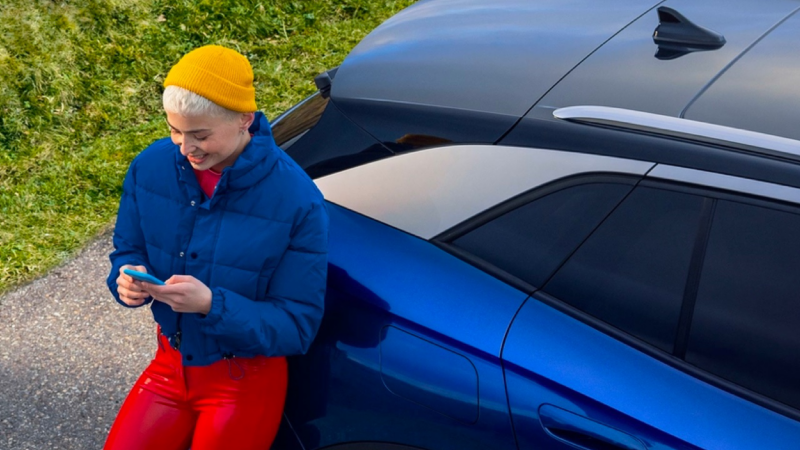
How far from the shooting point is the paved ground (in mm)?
3533

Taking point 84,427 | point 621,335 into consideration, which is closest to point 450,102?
point 621,335

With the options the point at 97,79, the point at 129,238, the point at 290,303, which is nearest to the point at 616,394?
the point at 290,303

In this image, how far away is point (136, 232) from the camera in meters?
2.31

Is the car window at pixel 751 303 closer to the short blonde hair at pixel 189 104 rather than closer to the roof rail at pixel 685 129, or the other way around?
the roof rail at pixel 685 129

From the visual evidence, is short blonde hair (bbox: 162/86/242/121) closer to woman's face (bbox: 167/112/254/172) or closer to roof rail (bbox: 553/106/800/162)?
woman's face (bbox: 167/112/254/172)

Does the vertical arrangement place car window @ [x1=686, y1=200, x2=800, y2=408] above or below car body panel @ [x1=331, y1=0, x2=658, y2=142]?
below

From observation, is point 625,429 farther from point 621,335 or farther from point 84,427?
point 84,427

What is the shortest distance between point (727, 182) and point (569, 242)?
1.19ft

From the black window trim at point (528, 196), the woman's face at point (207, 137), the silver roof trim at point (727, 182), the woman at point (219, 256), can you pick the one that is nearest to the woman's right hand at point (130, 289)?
the woman at point (219, 256)

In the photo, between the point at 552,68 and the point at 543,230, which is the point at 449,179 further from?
the point at 552,68

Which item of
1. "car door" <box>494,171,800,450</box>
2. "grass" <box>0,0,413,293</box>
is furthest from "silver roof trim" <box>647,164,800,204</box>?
Answer: "grass" <box>0,0,413,293</box>

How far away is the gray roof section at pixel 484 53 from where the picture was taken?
2297 mm

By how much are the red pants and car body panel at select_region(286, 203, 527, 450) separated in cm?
11

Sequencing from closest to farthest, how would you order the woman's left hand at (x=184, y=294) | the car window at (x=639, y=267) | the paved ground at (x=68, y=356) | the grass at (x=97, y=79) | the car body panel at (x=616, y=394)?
the car body panel at (x=616, y=394)
the car window at (x=639, y=267)
the woman's left hand at (x=184, y=294)
the paved ground at (x=68, y=356)
the grass at (x=97, y=79)
